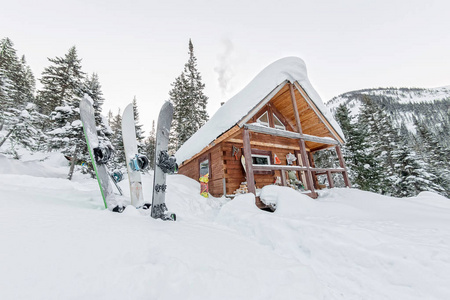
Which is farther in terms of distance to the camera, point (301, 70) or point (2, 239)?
point (301, 70)

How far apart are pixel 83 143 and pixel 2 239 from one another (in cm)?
1299

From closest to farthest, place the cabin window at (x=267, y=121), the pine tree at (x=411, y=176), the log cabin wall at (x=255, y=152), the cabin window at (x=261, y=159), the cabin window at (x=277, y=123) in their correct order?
the log cabin wall at (x=255, y=152) → the cabin window at (x=267, y=121) → the cabin window at (x=261, y=159) → the cabin window at (x=277, y=123) → the pine tree at (x=411, y=176)

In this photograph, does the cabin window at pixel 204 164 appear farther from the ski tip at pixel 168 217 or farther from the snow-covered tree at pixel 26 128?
the snow-covered tree at pixel 26 128

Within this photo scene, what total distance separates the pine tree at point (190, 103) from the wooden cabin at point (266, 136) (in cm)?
778

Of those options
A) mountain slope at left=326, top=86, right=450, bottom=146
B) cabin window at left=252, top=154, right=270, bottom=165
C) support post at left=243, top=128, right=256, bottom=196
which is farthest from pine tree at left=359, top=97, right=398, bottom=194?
mountain slope at left=326, top=86, right=450, bottom=146

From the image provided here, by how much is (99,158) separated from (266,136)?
756 cm

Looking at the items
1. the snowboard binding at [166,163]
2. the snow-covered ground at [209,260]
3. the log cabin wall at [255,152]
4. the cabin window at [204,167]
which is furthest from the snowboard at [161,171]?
the cabin window at [204,167]

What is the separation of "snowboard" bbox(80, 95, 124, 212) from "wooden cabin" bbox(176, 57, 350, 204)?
3.65 metres

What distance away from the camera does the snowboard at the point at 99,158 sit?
3.16m

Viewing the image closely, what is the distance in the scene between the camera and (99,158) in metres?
3.39

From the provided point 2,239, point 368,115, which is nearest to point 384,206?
point 2,239

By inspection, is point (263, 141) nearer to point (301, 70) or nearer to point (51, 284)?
point (301, 70)

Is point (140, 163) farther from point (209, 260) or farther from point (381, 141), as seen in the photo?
point (381, 141)

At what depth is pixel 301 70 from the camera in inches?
291
